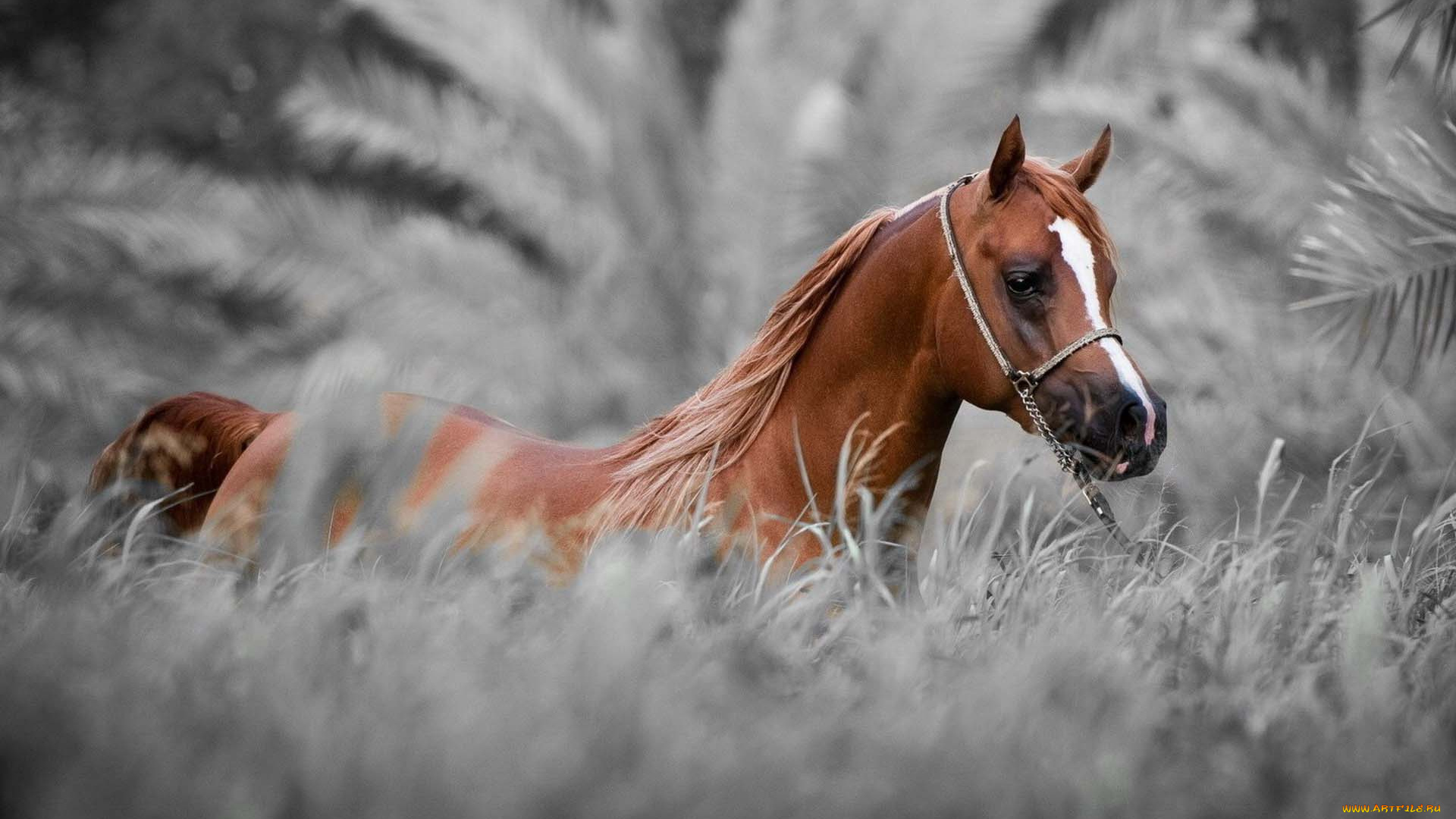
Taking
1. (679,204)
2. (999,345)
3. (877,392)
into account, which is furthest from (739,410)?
(679,204)

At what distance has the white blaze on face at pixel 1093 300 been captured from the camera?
9.42ft

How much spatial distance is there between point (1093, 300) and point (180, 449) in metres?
2.73

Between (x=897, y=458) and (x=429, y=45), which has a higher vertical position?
(x=429, y=45)

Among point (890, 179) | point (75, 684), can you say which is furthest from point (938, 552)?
point (890, 179)

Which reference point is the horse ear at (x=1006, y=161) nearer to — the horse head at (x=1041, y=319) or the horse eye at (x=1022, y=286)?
the horse head at (x=1041, y=319)

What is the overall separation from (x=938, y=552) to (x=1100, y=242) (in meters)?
0.80

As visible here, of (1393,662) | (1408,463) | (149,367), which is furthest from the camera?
(149,367)

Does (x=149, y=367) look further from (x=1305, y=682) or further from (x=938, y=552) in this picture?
(x=1305, y=682)

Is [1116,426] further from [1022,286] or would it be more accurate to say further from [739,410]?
[739,410]

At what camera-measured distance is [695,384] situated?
29.4ft

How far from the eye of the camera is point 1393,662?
284cm

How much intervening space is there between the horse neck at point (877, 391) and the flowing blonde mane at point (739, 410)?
62 millimetres

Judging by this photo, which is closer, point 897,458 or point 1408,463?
point 897,458

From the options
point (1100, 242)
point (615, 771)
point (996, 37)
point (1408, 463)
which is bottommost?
point (1408, 463)
